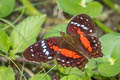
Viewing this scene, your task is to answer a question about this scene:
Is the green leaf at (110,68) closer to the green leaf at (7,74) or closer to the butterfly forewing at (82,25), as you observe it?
the butterfly forewing at (82,25)

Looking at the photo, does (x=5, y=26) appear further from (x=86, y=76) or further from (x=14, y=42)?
(x=86, y=76)

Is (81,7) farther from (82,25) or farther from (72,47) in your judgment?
(72,47)

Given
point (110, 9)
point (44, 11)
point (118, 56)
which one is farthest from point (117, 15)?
point (118, 56)

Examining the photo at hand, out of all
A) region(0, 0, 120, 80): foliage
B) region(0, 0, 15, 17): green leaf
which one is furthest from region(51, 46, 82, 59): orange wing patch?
region(0, 0, 15, 17): green leaf

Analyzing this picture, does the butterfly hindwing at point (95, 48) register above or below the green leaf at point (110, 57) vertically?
above

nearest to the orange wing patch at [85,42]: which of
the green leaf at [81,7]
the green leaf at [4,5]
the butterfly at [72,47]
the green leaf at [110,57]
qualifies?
the butterfly at [72,47]

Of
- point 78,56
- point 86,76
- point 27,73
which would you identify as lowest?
point 27,73

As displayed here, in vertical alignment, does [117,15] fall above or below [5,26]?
below
